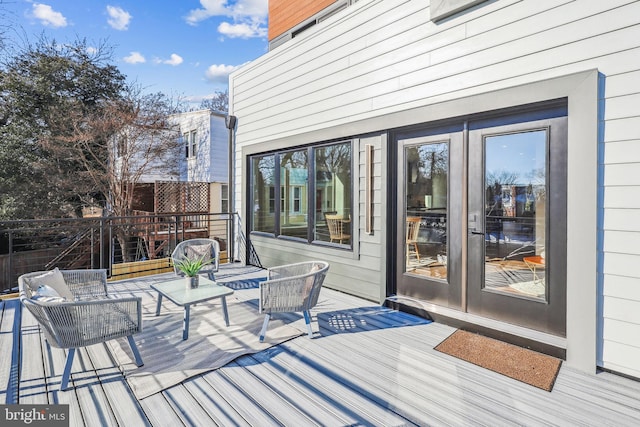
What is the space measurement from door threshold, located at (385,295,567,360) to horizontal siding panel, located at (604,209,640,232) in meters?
0.99

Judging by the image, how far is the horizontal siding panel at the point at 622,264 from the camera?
243cm

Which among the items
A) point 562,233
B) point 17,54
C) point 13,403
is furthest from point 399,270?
point 17,54

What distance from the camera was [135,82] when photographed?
43.0 feet

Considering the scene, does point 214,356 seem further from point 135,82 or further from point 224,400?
point 135,82

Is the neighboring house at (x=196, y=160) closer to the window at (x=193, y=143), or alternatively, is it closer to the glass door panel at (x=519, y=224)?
the window at (x=193, y=143)

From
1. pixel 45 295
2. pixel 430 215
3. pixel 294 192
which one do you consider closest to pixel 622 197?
pixel 430 215

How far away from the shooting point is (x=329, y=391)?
2.34 m

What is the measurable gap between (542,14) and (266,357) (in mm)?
3605

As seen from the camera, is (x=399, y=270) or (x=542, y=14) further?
(x=399, y=270)

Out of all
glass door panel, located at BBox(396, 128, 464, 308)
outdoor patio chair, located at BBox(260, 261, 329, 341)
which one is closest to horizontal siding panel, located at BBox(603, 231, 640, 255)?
glass door panel, located at BBox(396, 128, 464, 308)

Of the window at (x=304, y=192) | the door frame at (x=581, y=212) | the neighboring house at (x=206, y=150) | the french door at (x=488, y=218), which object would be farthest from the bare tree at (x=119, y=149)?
the door frame at (x=581, y=212)

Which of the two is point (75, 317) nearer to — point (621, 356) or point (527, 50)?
point (621, 356)

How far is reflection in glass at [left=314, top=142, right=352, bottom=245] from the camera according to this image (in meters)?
4.70

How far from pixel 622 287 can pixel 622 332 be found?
1.06 ft
